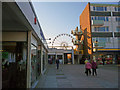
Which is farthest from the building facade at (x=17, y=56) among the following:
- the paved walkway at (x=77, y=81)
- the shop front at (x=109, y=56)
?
the shop front at (x=109, y=56)

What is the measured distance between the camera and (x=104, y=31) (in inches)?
1250

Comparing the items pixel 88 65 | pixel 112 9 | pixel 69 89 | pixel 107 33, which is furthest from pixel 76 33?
pixel 69 89

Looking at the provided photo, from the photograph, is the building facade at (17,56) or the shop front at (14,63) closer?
the building facade at (17,56)

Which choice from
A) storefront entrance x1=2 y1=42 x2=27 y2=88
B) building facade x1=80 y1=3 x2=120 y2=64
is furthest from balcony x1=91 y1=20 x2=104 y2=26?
storefront entrance x1=2 y1=42 x2=27 y2=88

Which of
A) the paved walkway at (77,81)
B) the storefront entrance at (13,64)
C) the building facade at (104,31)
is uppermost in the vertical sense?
the building facade at (104,31)

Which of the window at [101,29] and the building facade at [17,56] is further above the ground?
the window at [101,29]

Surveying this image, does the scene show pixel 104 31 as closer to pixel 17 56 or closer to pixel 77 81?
pixel 77 81

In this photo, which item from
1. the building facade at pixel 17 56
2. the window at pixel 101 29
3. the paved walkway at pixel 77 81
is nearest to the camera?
the building facade at pixel 17 56

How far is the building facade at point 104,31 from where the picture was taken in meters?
30.8

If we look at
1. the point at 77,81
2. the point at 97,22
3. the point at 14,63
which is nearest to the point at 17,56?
the point at 14,63

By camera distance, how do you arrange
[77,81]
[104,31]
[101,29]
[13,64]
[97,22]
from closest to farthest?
[13,64] < [77,81] < [97,22] < [104,31] < [101,29]

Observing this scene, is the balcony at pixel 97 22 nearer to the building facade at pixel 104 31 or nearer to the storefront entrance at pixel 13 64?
the building facade at pixel 104 31

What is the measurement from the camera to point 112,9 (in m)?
33.0

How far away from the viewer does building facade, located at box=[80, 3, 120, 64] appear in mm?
30828
